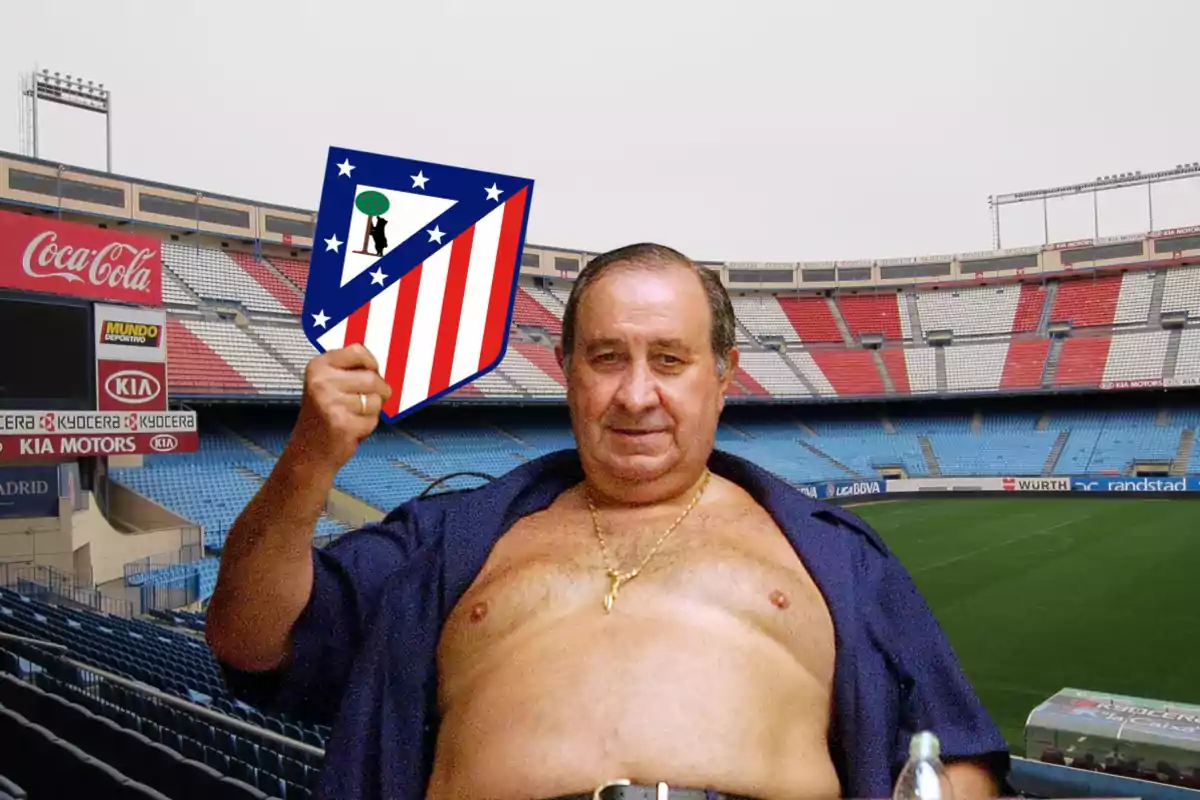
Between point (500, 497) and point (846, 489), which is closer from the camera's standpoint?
point (500, 497)

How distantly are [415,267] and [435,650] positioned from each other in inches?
36.6

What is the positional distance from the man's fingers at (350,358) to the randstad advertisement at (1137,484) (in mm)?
31796

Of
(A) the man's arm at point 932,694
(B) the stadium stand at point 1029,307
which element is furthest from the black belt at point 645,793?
(B) the stadium stand at point 1029,307

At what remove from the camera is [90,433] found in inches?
519

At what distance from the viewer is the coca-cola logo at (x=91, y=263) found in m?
12.6

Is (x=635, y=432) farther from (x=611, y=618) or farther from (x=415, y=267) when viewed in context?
(x=415, y=267)

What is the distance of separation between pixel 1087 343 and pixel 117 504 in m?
36.0

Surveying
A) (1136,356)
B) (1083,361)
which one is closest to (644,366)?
(1083,361)

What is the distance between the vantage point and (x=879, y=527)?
73.2 feet

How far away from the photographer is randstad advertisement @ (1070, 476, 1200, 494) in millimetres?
27344

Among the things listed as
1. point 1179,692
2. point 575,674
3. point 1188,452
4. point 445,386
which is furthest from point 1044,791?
point 1188,452

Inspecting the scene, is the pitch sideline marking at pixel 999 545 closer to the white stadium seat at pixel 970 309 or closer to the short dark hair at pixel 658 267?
the short dark hair at pixel 658 267

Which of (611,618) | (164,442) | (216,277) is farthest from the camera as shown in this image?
(216,277)

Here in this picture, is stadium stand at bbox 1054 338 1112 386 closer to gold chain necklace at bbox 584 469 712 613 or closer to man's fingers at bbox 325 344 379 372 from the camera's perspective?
gold chain necklace at bbox 584 469 712 613
